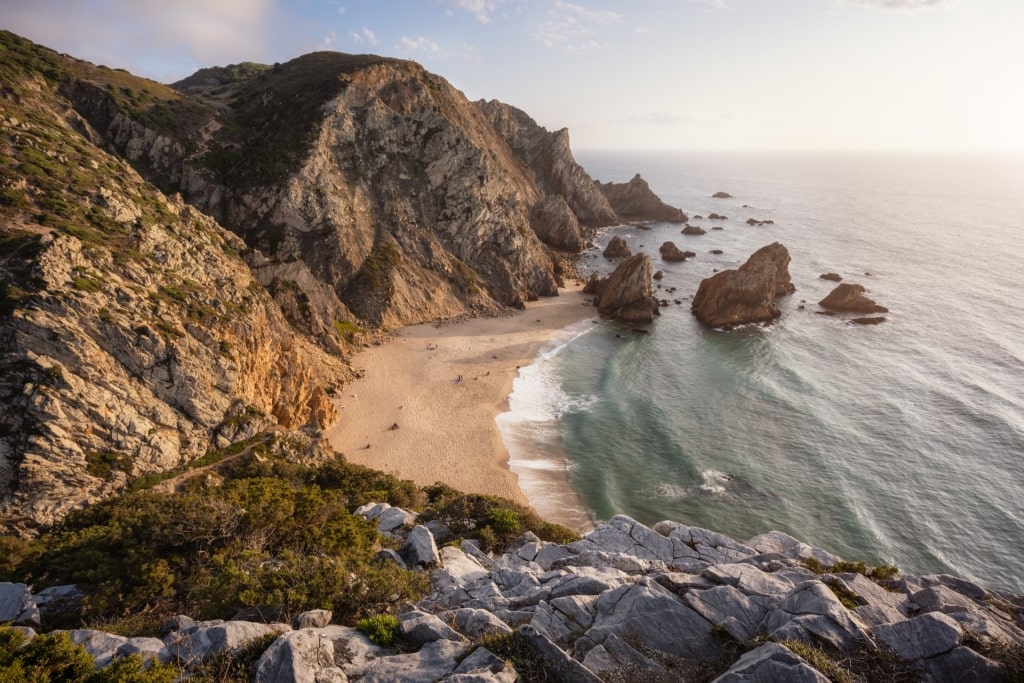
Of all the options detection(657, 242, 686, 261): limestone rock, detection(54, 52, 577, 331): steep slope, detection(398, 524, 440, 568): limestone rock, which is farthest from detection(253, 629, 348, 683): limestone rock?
detection(657, 242, 686, 261): limestone rock

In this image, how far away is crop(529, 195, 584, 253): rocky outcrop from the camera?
330 feet

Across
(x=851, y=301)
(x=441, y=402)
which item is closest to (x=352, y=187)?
(x=441, y=402)

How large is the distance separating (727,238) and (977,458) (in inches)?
3401

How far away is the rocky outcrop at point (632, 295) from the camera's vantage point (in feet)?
227

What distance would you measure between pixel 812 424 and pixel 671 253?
60.8 meters

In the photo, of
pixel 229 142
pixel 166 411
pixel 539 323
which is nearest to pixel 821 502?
pixel 539 323

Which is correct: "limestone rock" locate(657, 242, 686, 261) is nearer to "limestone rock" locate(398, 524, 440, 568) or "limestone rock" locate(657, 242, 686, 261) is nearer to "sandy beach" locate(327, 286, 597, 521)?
"sandy beach" locate(327, 286, 597, 521)

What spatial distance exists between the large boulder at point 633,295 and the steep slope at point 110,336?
4507 centimetres

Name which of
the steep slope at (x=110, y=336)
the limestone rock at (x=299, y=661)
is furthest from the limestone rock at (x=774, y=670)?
the steep slope at (x=110, y=336)

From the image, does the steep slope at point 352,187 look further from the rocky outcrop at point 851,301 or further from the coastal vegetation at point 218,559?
the rocky outcrop at point 851,301

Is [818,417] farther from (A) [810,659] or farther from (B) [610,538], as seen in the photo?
(A) [810,659]

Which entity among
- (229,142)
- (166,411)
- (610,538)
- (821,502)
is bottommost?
(821,502)

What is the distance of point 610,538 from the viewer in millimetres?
24078

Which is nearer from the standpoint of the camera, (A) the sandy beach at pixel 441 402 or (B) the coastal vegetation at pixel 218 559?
(B) the coastal vegetation at pixel 218 559
